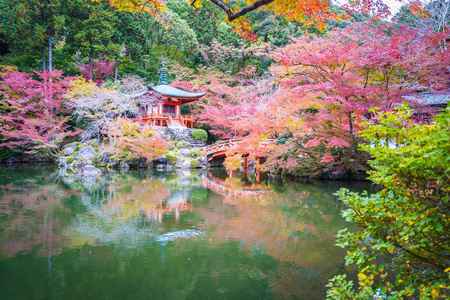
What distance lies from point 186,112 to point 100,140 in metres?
7.83

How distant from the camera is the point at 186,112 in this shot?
2328 centimetres

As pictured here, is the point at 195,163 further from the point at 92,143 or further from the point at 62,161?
the point at 62,161

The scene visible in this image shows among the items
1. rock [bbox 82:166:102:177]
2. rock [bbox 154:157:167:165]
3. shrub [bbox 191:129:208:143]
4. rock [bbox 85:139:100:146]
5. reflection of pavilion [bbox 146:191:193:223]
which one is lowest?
reflection of pavilion [bbox 146:191:193:223]

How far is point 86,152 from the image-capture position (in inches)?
606

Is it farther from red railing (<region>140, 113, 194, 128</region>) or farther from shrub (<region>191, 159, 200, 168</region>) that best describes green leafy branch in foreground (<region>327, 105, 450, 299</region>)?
red railing (<region>140, 113, 194, 128</region>)

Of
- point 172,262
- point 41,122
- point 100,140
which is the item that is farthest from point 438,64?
point 41,122

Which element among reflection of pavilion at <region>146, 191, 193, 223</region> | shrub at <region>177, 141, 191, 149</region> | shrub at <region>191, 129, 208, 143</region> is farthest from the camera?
shrub at <region>191, 129, 208, 143</region>

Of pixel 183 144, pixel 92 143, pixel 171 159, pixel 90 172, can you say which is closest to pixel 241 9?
pixel 90 172

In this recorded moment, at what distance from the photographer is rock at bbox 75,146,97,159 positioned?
15.1m

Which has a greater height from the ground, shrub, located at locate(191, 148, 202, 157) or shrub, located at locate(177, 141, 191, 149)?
shrub, located at locate(177, 141, 191, 149)

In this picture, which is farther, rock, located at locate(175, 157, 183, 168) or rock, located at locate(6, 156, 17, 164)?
rock, located at locate(6, 156, 17, 164)

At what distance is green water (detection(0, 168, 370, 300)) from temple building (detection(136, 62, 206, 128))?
1253cm

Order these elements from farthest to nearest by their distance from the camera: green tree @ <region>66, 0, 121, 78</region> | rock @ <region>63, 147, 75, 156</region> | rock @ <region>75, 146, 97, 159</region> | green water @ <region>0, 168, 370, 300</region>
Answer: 1. green tree @ <region>66, 0, 121, 78</region>
2. rock @ <region>63, 147, 75, 156</region>
3. rock @ <region>75, 146, 97, 159</region>
4. green water @ <region>0, 168, 370, 300</region>

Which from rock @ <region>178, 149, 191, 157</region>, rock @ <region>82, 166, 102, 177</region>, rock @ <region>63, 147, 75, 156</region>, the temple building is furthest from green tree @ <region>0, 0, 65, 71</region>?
rock @ <region>178, 149, 191, 157</region>
